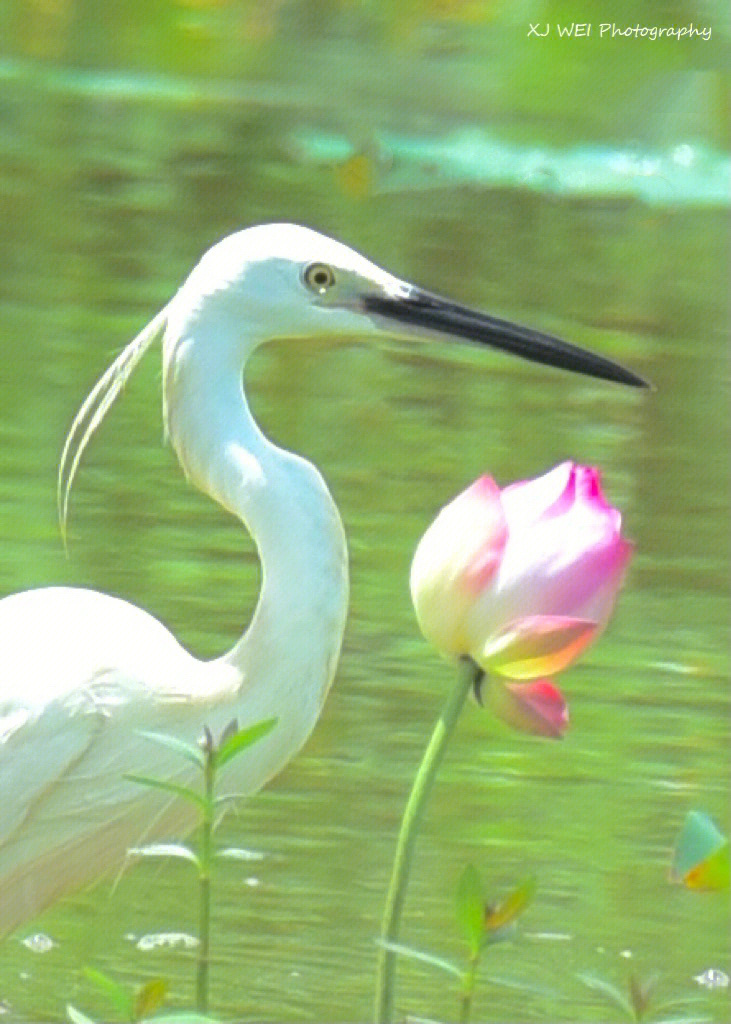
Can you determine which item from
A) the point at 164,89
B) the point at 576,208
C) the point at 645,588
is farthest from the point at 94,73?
the point at 645,588

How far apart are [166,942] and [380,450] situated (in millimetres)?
1840

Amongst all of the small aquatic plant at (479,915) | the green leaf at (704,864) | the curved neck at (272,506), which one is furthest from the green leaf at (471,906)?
the curved neck at (272,506)

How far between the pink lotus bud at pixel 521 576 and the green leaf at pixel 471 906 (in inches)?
5.8

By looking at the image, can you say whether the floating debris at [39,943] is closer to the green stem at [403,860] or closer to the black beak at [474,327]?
the black beak at [474,327]

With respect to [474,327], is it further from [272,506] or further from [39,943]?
[39,943]

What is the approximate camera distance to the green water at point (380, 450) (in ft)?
8.94

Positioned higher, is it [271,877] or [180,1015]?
[180,1015]

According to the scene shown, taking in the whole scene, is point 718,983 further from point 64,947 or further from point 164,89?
point 164,89

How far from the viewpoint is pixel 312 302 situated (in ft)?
7.47

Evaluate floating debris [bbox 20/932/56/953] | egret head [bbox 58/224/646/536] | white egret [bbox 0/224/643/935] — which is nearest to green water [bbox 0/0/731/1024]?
floating debris [bbox 20/932/56/953]

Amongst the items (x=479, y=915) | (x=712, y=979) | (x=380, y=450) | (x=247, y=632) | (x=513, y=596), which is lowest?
(x=712, y=979)

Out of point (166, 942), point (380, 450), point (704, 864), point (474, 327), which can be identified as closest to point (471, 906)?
point (704, 864)

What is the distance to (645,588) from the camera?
3.94 meters

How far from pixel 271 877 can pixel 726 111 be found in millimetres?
4284
